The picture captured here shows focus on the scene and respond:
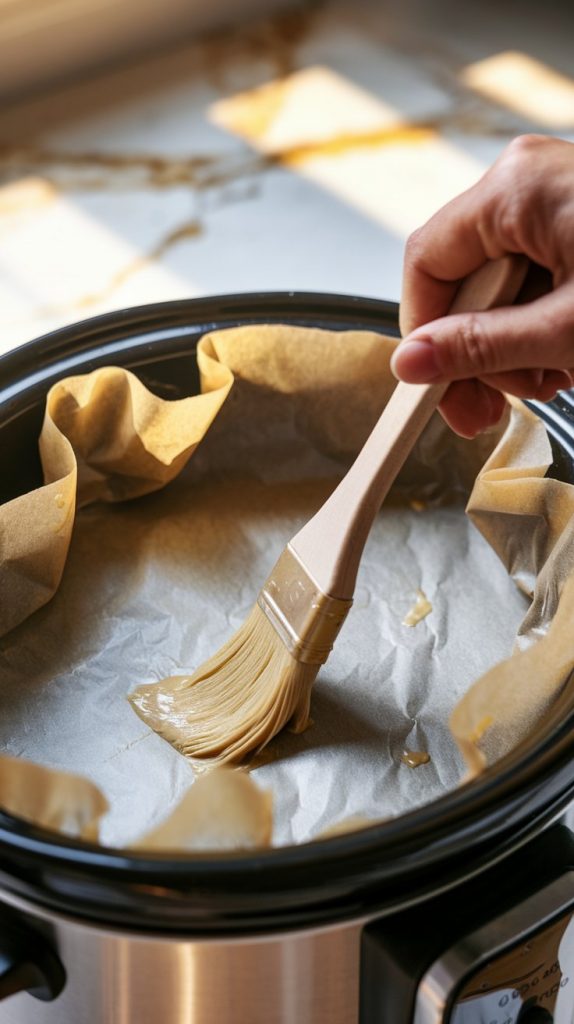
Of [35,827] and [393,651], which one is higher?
[35,827]

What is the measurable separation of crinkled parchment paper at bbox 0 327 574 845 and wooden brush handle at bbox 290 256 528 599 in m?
0.09

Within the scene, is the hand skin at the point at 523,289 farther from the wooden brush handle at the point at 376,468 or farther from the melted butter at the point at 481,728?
the melted butter at the point at 481,728

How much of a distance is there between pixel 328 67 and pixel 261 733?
0.90 m

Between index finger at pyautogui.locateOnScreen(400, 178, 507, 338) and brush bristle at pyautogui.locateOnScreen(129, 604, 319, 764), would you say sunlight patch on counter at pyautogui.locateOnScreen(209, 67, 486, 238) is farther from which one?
brush bristle at pyautogui.locateOnScreen(129, 604, 319, 764)

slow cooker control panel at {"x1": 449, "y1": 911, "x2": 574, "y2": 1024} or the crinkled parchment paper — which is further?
the crinkled parchment paper

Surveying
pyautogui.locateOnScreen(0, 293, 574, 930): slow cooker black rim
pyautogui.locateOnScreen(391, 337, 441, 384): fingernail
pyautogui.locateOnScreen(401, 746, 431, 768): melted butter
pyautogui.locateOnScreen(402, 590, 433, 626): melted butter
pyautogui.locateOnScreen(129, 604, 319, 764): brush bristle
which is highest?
pyautogui.locateOnScreen(391, 337, 441, 384): fingernail

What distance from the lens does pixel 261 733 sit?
0.59m

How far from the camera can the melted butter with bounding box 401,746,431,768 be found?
23.3 inches

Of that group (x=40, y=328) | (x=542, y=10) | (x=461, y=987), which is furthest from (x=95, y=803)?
(x=542, y=10)

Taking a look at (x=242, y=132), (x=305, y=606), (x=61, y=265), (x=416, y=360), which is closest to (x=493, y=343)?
(x=416, y=360)

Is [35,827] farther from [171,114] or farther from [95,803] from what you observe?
[171,114]

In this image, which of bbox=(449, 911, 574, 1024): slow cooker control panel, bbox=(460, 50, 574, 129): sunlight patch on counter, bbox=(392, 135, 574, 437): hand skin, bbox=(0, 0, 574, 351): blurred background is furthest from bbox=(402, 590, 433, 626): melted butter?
bbox=(460, 50, 574, 129): sunlight patch on counter

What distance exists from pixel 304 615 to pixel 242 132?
740mm

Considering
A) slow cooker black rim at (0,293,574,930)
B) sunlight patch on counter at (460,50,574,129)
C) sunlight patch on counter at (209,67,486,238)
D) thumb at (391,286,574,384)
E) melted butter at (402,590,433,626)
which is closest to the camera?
slow cooker black rim at (0,293,574,930)
